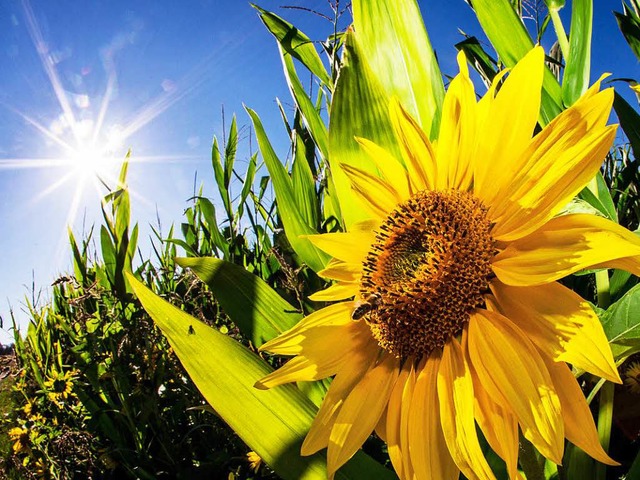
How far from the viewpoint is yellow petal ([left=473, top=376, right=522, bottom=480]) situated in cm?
37

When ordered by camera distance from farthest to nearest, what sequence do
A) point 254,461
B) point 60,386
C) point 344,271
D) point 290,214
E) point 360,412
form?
point 60,386 < point 254,461 < point 290,214 < point 344,271 < point 360,412

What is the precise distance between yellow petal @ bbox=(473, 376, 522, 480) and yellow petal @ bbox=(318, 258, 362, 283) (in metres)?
0.19

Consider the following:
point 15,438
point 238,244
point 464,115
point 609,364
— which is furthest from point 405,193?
point 15,438

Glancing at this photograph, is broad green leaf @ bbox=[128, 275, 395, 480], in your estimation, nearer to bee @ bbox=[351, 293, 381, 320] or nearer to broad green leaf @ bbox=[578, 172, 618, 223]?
bee @ bbox=[351, 293, 381, 320]

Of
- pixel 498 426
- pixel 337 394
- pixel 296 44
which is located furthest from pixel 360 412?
pixel 296 44

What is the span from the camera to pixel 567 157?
406 millimetres

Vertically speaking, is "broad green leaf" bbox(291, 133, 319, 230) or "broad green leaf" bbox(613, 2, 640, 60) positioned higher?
"broad green leaf" bbox(291, 133, 319, 230)

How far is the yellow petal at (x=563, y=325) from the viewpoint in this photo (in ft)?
1.18

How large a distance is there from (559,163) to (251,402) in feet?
1.21

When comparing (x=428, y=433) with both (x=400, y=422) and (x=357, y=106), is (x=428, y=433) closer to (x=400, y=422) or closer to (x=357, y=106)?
(x=400, y=422)

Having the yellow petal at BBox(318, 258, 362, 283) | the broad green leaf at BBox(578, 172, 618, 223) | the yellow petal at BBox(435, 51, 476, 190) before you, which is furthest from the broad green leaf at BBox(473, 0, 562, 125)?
the yellow petal at BBox(318, 258, 362, 283)

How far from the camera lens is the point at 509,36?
706 millimetres

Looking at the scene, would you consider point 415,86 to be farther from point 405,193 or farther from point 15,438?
point 15,438

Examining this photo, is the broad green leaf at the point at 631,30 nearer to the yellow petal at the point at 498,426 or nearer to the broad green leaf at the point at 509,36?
the broad green leaf at the point at 509,36
